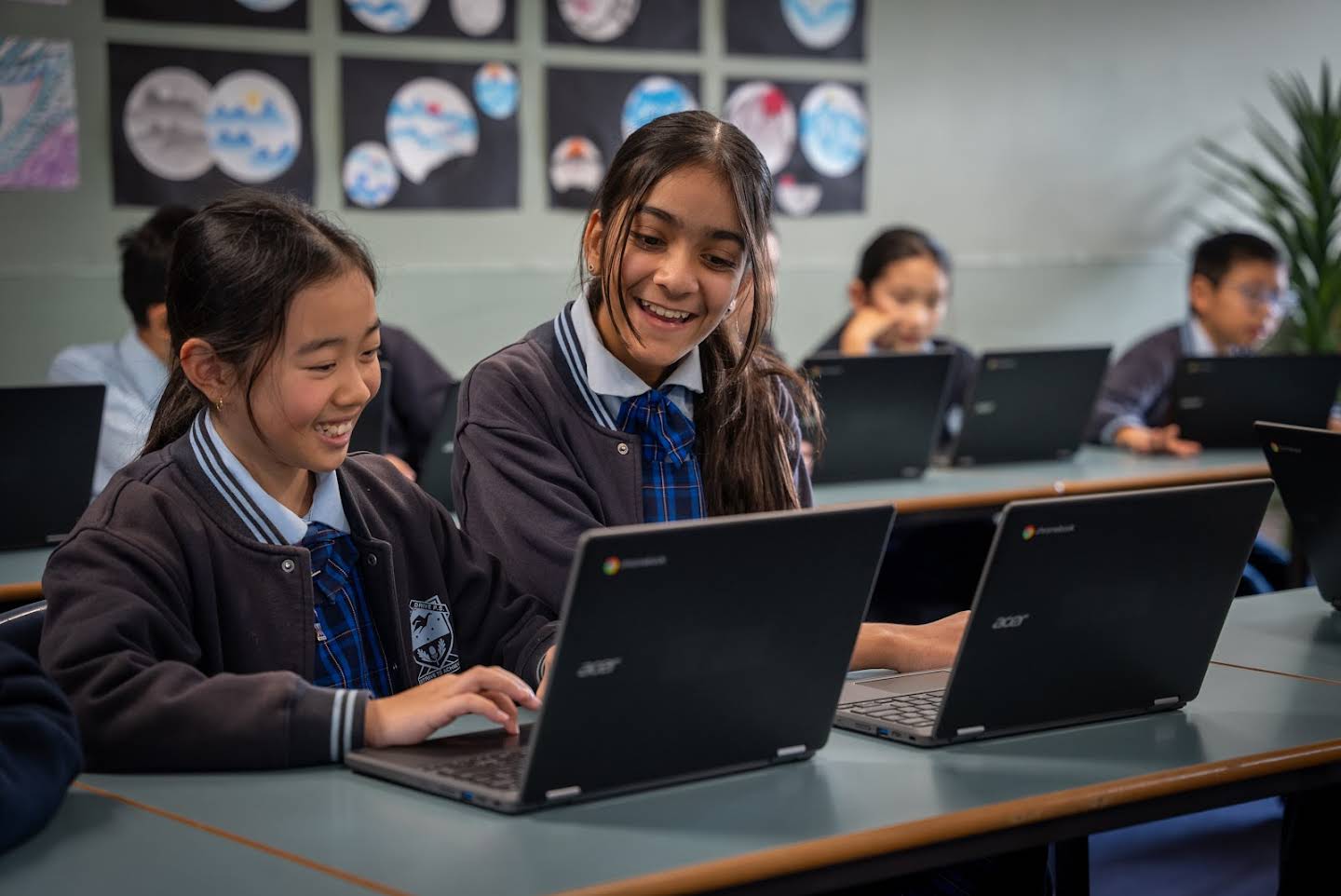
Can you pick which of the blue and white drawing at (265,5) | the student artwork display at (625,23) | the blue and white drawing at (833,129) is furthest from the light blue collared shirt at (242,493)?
the blue and white drawing at (833,129)

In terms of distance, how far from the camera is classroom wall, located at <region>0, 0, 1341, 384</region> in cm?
423

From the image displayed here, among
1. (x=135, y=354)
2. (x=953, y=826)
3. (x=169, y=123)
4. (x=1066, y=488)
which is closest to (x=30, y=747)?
(x=953, y=826)

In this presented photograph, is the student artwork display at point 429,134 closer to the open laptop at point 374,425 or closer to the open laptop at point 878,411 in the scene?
the open laptop at point 374,425

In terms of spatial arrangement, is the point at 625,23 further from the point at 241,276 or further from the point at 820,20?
the point at 241,276

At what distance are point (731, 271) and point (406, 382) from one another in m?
1.98

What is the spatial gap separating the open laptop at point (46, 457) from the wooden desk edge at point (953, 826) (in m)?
1.84

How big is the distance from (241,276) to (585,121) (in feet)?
11.5

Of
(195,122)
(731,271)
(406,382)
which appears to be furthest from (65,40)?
(731,271)

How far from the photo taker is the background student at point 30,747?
120cm

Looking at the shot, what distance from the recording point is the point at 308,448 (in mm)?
1544

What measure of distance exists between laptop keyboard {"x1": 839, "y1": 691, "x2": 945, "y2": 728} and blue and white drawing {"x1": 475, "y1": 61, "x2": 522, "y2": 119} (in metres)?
3.50

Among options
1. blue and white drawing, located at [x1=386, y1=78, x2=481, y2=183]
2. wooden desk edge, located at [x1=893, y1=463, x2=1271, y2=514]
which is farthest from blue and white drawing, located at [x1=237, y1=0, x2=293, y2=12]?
wooden desk edge, located at [x1=893, y1=463, x2=1271, y2=514]

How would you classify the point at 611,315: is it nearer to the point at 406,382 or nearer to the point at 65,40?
the point at 406,382

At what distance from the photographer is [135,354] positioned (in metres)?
3.32
